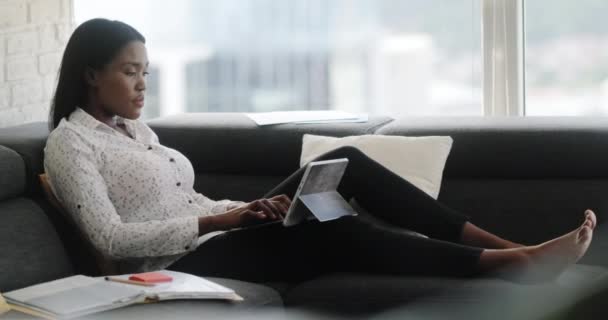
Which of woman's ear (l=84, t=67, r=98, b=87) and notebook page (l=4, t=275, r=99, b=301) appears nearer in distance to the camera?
notebook page (l=4, t=275, r=99, b=301)

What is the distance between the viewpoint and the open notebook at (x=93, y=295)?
5.08 feet

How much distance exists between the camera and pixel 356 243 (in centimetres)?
204

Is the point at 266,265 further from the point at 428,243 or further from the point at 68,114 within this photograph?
the point at 68,114

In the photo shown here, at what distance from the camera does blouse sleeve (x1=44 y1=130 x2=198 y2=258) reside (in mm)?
1990

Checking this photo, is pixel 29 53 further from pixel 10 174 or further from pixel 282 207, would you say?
pixel 282 207

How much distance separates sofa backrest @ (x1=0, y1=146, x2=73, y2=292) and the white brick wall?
0.64 metres

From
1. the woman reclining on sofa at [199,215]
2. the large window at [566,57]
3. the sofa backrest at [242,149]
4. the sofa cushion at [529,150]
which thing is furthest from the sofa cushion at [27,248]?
the large window at [566,57]

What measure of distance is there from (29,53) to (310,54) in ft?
3.53

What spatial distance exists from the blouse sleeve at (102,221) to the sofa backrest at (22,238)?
0.12 meters

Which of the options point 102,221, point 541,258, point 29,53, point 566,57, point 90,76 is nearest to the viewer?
point 541,258

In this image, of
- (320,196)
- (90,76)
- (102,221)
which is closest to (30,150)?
(90,76)

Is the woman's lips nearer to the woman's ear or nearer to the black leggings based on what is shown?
the woman's ear

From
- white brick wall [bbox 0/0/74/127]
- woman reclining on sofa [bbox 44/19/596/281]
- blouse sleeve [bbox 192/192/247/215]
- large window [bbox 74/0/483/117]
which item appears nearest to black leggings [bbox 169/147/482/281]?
woman reclining on sofa [bbox 44/19/596/281]

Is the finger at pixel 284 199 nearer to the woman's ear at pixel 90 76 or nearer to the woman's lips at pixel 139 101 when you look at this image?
the woman's lips at pixel 139 101
